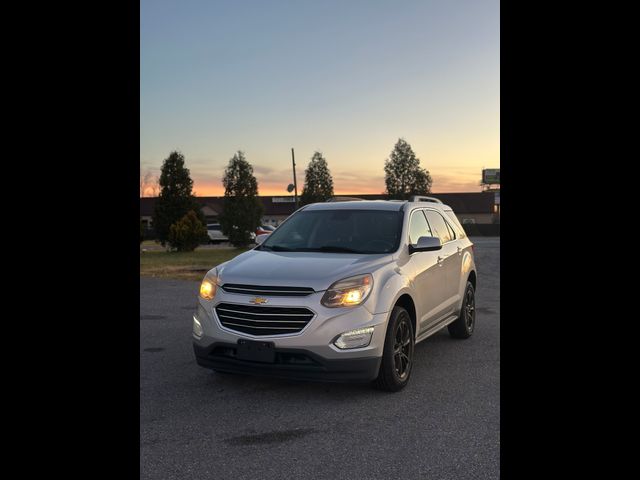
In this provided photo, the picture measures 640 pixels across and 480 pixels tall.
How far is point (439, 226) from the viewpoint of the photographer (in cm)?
748

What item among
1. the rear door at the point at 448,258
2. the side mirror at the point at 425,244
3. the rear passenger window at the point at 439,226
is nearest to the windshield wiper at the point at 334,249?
the side mirror at the point at 425,244

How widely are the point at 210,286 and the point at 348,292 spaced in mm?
1393

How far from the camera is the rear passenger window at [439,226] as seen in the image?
7238 millimetres

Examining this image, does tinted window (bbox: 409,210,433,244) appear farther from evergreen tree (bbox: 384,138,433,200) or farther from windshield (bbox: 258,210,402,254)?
evergreen tree (bbox: 384,138,433,200)

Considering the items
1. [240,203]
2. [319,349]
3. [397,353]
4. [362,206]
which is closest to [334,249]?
[362,206]

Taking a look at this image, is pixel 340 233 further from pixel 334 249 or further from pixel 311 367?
pixel 311 367

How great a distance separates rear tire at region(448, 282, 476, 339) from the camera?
7.81 metres

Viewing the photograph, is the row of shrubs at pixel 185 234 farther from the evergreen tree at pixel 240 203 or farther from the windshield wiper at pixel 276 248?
the windshield wiper at pixel 276 248

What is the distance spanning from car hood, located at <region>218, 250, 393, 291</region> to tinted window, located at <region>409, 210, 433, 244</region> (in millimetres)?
771

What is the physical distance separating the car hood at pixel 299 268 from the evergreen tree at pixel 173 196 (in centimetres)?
3152

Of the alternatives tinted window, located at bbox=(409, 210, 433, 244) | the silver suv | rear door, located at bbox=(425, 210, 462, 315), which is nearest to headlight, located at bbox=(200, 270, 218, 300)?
the silver suv
